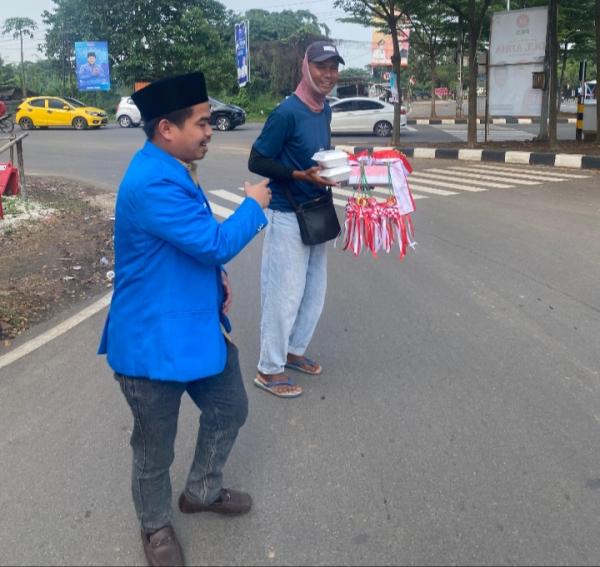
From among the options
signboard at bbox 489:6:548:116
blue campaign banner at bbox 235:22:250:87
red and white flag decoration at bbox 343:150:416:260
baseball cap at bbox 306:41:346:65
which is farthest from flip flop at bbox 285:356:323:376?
blue campaign banner at bbox 235:22:250:87

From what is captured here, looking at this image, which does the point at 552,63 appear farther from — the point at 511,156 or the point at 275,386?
the point at 275,386

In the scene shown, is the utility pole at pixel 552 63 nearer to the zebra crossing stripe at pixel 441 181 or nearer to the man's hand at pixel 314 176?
the zebra crossing stripe at pixel 441 181

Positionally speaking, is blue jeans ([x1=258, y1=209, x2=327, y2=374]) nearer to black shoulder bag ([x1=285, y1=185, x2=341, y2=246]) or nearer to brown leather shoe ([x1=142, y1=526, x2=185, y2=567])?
black shoulder bag ([x1=285, y1=185, x2=341, y2=246])

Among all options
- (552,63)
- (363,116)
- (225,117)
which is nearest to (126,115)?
(225,117)

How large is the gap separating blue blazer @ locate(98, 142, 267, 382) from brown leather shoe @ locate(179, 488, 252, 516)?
0.67 metres

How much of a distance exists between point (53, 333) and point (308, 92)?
A: 109 inches

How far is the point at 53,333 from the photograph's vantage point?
5.02 m

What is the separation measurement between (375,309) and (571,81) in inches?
2899

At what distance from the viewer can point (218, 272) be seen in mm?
2451

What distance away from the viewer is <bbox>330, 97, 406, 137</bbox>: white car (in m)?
22.8

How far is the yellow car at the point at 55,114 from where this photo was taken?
27.7 m

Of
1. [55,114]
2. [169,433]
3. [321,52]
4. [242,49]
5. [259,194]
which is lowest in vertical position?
[169,433]

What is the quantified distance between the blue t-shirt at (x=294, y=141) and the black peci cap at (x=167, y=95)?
1249 mm

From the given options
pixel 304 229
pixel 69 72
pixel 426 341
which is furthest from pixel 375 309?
pixel 69 72
